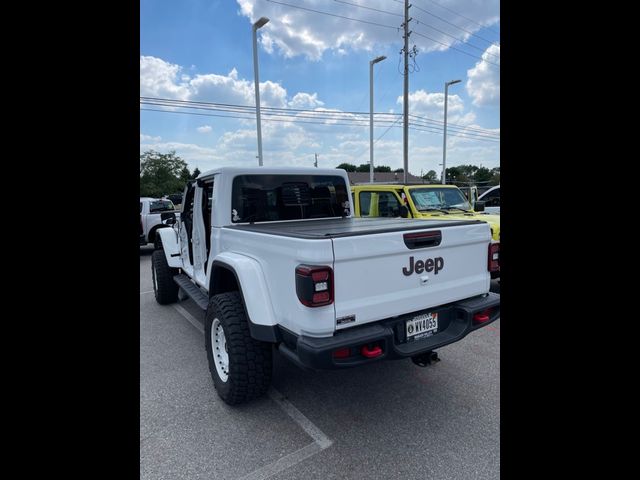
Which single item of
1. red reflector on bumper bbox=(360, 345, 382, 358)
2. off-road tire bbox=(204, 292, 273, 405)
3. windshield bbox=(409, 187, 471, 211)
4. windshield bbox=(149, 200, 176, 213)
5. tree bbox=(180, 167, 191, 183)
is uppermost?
tree bbox=(180, 167, 191, 183)

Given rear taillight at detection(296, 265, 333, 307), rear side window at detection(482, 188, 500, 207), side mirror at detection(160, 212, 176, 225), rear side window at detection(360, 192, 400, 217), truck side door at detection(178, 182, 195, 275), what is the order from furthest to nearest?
1. rear side window at detection(482, 188, 500, 207)
2. rear side window at detection(360, 192, 400, 217)
3. side mirror at detection(160, 212, 176, 225)
4. truck side door at detection(178, 182, 195, 275)
5. rear taillight at detection(296, 265, 333, 307)

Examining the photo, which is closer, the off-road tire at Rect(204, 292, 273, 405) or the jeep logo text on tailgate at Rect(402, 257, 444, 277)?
the jeep logo text on tailgate at Rect(402, 257, 444, 277)

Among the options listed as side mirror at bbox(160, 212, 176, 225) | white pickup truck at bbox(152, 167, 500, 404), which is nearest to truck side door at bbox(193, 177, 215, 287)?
white pickup truck at bbox(152, 167, 500, 404)

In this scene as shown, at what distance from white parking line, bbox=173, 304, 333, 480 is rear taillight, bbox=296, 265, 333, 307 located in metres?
1.08

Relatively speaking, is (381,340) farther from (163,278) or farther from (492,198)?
(492,198)

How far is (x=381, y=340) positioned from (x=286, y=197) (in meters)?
2.33

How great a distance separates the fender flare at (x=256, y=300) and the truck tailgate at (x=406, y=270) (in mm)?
547

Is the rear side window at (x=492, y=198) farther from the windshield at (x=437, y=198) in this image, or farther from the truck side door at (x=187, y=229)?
the truck side door at (x=187, y=229)

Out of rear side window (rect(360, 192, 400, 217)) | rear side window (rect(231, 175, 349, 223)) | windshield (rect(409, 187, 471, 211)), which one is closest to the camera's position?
rear side window (rect(231, 175, 349, 223))

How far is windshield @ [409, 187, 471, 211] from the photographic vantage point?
6913 mm

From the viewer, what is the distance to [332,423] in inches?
111

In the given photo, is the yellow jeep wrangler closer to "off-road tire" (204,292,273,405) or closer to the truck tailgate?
the truck tailgate

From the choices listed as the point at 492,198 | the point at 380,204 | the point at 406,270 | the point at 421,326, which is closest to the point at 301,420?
the point at 421,326
